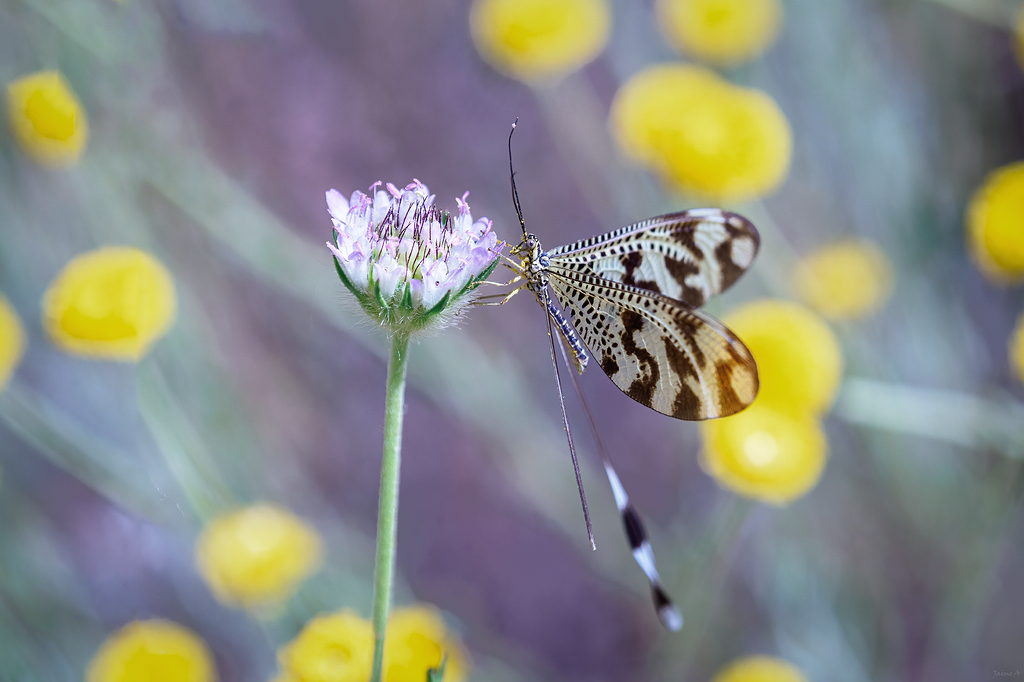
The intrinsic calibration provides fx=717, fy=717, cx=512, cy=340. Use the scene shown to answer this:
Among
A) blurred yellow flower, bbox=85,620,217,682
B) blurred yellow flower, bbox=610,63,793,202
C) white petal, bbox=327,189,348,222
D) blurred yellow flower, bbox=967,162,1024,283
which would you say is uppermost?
blurred yellow flower, bbox=967,162,1024,283

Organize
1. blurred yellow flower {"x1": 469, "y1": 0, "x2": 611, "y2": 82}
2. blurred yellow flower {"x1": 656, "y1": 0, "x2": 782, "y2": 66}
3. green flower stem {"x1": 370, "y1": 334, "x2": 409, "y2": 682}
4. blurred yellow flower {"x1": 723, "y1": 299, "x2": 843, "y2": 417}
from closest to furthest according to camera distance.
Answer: green flower stem {"x1": 370, "y1": 334, "x2": 409, "y2": 682}
blurred yellow flower {"x1": 723, "y1": 299, "x2": 843, "y2": 417}
blurred yellow flower {"x1": 469, "y1": 0, "x2": 611, "y2": 82}
blurred yellow flower {"x1": 656, "y1": 0, "x2": 782, "y2": 66}

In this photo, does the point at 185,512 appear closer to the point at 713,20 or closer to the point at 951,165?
the point at 713,20

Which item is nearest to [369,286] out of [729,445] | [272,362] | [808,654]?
[729,445]

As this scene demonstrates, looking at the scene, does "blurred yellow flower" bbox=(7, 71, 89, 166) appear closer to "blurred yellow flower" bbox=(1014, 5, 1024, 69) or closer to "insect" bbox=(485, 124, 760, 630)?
"insect" bbox=(485, 124, 760, 630)

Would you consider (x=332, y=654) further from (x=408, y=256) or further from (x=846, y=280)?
(x=846, y=280)

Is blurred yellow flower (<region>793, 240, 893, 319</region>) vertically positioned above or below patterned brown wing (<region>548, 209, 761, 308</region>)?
above

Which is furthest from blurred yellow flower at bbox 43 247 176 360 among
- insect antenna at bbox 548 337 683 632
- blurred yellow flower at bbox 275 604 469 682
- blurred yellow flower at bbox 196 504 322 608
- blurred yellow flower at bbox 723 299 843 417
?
blurred yellow flower at bbox 723 299 843 417
